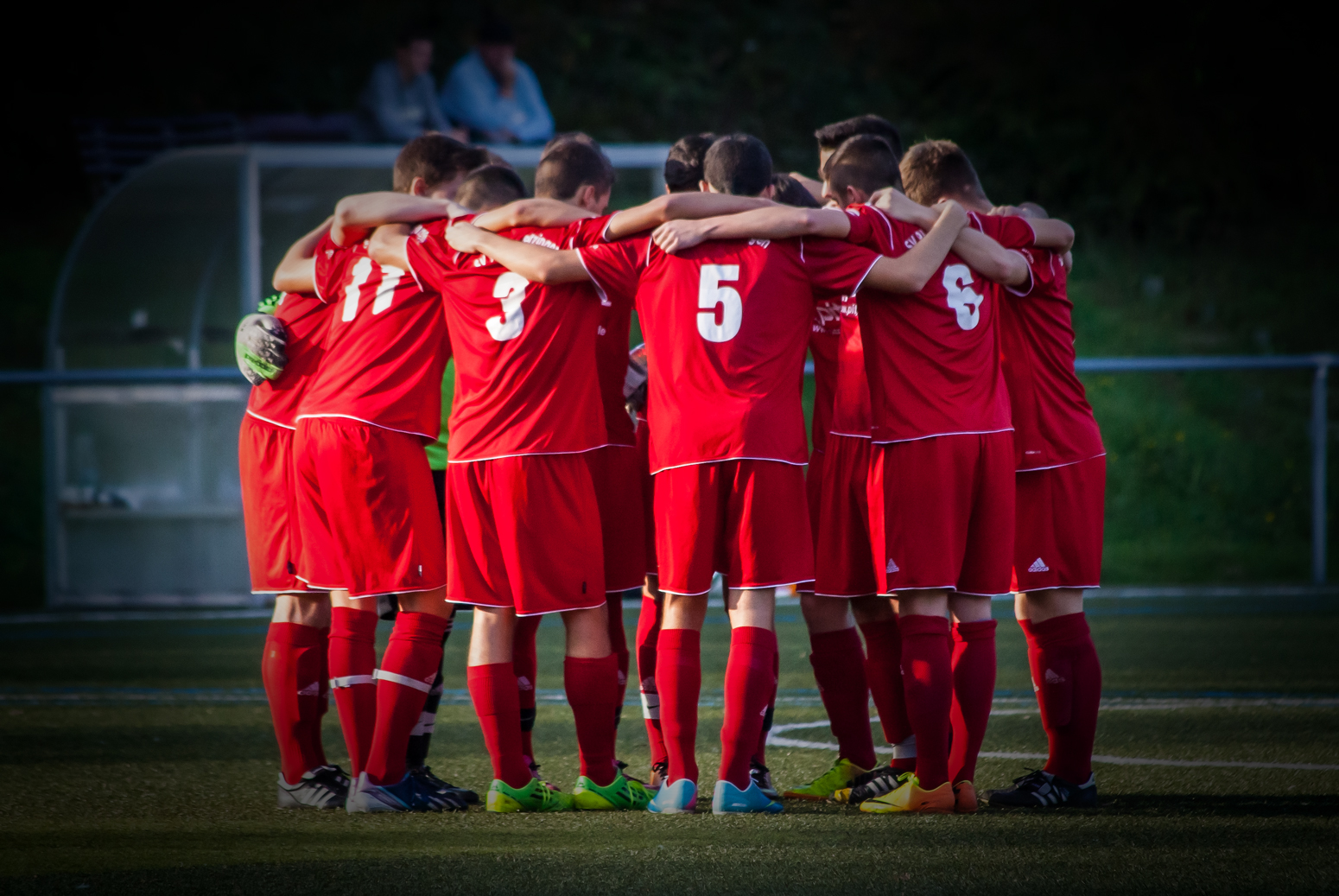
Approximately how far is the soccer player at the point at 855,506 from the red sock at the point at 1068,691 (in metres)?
0.34

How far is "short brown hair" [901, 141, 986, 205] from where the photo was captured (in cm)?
523

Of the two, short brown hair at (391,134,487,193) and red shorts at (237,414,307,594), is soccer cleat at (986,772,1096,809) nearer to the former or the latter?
red shorts at (237,414,307,594)

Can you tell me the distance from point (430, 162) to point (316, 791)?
7.28ft

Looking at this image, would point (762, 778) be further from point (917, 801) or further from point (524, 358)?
point (524, 358)

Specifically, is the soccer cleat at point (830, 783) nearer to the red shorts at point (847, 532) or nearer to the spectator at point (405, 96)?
the red shorts at point (847, 532)

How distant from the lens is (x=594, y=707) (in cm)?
491

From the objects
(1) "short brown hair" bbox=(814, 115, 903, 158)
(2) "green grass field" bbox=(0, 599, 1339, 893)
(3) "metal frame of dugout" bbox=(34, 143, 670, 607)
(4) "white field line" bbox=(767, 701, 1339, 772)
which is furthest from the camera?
(3) "metal frame of dugout" bbox=(34, 143, 670, 607)

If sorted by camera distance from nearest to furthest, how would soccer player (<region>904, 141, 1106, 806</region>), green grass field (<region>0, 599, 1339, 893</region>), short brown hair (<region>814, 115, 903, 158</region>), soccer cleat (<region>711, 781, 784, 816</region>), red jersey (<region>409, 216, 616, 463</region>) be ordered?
green grass field (<region>0, 599, 1339, 893</region>) → soccer cleat (<region>711, 781, 784, 816</region>) → red jersey (<region>409, 216, 616, 463</region>) → soccer player (<region>904, 141, 1106, 806</region>) → short brown hair (<region>814, 115, 903, 158</region>)

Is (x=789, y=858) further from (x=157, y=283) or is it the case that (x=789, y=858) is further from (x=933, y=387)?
(x=157, y=283)

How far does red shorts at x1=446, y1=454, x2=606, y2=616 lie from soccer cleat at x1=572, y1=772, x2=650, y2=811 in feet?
1.89

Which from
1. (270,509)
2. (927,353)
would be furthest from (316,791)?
(927,353)

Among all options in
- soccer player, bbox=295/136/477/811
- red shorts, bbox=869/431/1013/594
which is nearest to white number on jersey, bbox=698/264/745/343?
red shorts, bbox=869/431/1013/594

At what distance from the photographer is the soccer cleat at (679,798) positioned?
15.5ft

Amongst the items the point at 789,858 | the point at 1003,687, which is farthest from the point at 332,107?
the point at 789,858
